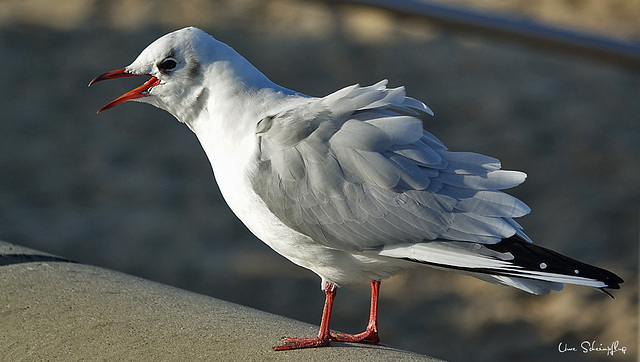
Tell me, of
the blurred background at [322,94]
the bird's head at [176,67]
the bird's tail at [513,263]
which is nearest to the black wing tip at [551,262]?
the bird's tail at [513,263]

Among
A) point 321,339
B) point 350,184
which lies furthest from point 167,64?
point 321,339

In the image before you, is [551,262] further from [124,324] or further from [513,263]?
[124,324]

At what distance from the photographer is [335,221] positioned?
2186 millimetres

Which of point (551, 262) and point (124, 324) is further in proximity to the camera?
point (124, 324)

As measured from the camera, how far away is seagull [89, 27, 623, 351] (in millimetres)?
2109

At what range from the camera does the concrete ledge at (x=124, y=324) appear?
208cm

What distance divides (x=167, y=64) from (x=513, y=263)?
112 cm

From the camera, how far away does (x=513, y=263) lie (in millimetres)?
1990

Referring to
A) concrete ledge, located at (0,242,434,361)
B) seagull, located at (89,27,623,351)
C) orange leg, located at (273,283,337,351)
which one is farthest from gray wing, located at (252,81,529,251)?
concrete ledge, located at (0,242,434,361)

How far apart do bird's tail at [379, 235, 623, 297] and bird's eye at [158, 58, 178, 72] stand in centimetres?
82

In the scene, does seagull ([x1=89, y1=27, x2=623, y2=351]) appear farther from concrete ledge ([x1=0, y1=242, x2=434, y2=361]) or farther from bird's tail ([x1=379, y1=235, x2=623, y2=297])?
concrete ledge ([x1=0, y1=242, x2=434, y2=361])

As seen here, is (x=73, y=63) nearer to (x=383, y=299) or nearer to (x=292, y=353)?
(x=383, y=299)

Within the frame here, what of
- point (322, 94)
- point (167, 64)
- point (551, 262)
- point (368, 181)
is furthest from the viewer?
point (322, 94)

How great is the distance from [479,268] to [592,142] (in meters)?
4.44
